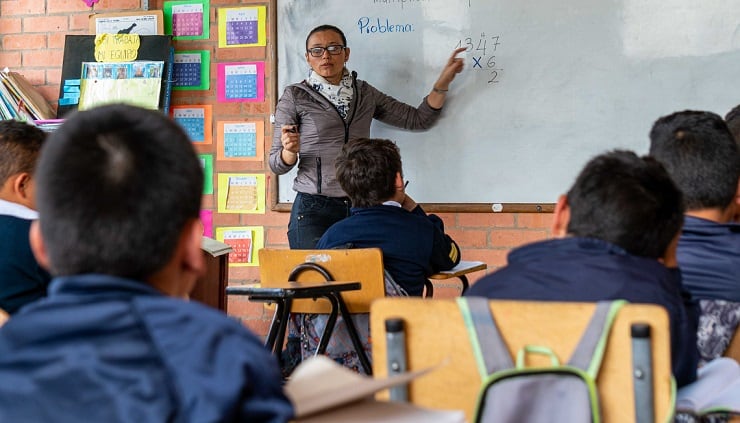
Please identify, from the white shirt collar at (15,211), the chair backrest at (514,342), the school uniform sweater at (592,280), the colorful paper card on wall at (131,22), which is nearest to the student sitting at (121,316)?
the chair backrest at (514,342)

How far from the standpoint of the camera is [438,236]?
9.88 feet

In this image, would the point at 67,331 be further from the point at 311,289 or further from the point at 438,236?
the point at 438,236

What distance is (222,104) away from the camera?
4.27 metres

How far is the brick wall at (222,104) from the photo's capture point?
3924mm

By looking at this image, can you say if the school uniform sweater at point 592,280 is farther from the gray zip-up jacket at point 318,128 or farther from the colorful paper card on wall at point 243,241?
the colorful paper card on wall at point 243,241

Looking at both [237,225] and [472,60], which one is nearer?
[472,60]

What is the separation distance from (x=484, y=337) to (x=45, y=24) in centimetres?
389

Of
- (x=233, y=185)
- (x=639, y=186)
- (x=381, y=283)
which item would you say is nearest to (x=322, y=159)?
(x=233, y=185)

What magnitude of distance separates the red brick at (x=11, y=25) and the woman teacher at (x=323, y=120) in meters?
1.60

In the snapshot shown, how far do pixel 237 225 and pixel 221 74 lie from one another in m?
0.75

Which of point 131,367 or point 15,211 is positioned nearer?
point 131,367

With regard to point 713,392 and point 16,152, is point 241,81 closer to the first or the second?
point 16,152

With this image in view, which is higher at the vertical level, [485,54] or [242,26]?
[242,26]

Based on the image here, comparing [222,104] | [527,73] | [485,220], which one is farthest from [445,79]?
[222,104]
